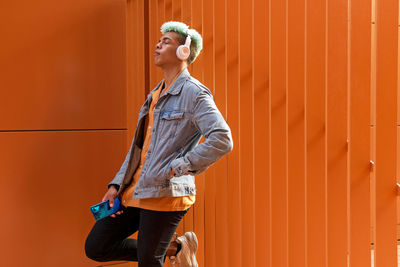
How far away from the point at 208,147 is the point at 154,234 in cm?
51

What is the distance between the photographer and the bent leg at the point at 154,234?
5.83 feet

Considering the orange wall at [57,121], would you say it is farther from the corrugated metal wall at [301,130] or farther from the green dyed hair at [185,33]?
the green dyed hair at [185,33]

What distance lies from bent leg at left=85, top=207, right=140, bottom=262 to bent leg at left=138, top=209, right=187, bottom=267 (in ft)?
0.70

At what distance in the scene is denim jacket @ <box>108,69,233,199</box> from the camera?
163cm

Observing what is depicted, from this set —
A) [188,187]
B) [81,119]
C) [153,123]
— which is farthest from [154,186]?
[81,119]

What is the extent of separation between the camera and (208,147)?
1.61 metres

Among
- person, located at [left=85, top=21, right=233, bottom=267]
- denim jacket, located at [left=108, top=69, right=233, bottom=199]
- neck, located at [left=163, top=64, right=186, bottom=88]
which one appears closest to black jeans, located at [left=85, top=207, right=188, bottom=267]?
person, located at [left=85, top=21, right=233, bottom=267]

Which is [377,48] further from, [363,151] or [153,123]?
[153,123]

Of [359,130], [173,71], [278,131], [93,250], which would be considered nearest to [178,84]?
[173,71]

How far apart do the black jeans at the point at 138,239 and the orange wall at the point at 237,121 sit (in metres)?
0.40

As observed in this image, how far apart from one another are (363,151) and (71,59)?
7.76 ft

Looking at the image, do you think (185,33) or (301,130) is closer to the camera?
(301,130)

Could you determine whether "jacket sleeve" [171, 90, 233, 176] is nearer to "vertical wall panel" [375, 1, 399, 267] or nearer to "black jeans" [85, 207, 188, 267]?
"black jeans" [85, 207, 188, 267]

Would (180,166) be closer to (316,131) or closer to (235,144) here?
(235,144)
